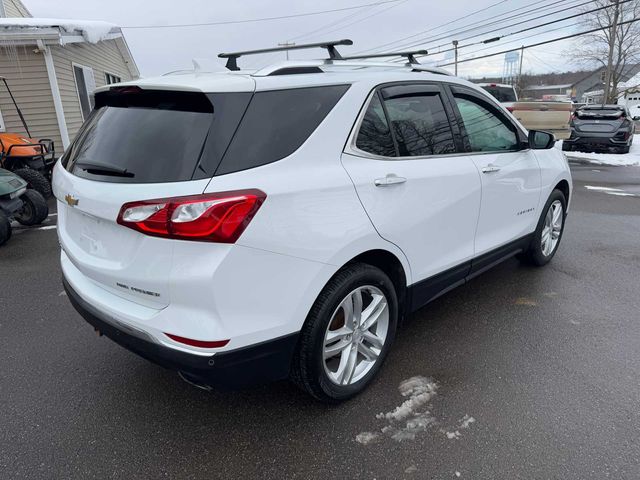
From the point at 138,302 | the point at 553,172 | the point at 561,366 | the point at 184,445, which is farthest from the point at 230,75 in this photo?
the point at 553,172

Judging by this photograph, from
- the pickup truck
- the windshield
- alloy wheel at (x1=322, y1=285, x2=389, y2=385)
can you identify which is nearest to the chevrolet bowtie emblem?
alloy wheel at (x1=322, y1=285, x2=389, y2=385)

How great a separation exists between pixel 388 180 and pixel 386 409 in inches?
48.6

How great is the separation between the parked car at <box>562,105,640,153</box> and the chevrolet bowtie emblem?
16777mm

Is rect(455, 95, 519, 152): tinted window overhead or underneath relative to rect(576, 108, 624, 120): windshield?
overhead

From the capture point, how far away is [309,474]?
6.97ft

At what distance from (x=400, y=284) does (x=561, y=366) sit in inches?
45.9

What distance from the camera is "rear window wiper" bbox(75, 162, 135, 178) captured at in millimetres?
2088

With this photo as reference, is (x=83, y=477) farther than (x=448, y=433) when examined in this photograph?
No

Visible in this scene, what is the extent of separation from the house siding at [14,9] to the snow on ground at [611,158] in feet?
59.4

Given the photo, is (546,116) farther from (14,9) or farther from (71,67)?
(14,9)

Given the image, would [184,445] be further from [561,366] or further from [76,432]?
[561,366]

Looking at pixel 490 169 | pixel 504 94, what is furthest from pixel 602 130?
pixel 490 169

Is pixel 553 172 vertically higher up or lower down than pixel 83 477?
higher up

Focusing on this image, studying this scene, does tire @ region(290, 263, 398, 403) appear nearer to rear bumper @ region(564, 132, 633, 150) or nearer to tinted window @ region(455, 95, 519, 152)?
tinted window @ region(455, 95, 519, 152)
